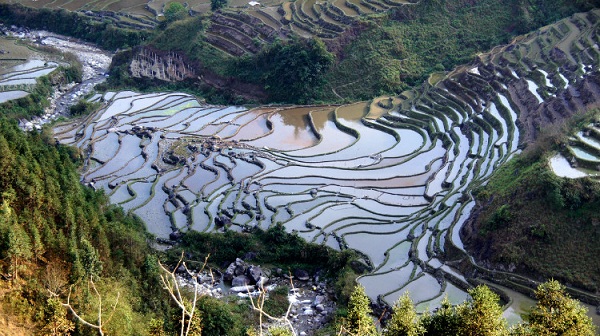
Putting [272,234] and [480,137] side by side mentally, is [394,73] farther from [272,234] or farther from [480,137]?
[272,234]

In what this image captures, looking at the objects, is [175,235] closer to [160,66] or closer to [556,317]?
[556,317]

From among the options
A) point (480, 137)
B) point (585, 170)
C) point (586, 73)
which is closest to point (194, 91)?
point (480, 137)

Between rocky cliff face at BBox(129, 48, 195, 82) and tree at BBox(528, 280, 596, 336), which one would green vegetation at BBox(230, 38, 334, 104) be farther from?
tree at BBox(528, 280, 596, 336)

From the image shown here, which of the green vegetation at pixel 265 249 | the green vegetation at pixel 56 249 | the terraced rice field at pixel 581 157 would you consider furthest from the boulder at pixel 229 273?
the terraced rice field at pixel 581 157

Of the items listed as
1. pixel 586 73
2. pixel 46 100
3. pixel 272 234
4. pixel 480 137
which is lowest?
pixel 46 100

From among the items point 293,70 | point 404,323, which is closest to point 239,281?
point 404,323

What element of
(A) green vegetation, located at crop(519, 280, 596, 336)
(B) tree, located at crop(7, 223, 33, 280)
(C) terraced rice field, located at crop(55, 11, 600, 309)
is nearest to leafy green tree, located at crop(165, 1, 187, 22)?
(C) terraced rice field, located at crop(55, 11, 600, 309)
